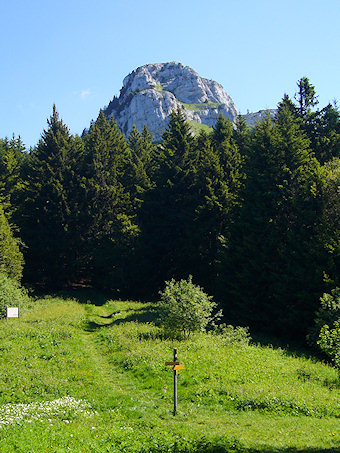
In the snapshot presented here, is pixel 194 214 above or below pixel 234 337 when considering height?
above

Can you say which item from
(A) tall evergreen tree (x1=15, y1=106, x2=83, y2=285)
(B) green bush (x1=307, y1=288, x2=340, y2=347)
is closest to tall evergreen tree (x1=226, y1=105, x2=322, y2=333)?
(B) green bush (x1=307, y1=288, x2=340, y2=347)

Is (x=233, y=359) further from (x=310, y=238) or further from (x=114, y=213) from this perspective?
(x=114, y=213)

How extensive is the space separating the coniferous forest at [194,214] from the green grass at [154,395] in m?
9.04

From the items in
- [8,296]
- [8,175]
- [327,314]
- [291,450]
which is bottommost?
[291,450]

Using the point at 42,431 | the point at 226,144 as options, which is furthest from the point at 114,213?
the point at 42,431

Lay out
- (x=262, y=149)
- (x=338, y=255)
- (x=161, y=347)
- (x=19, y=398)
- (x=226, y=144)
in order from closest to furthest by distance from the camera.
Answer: (x=19, y=398) < (x=161, y=347) < (x=338, y=255) < (x=262, y=149) < (x=226, y=144)

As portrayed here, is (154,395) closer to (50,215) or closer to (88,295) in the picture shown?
(88,295)

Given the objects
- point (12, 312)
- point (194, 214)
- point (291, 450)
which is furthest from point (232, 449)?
point (194, 214)

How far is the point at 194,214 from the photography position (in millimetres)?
45031

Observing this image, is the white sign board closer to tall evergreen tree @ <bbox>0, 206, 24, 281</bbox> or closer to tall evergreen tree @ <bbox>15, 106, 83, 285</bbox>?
tall evergreen tree @ <bbox>0, 206, 24, 281</bbox>

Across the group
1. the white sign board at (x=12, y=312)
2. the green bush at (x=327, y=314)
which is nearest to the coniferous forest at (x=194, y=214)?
the green bush at (x=327, y=314)

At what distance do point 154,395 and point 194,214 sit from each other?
30862mm

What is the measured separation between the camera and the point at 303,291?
29516 mm

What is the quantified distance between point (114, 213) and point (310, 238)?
2970 centimetres
